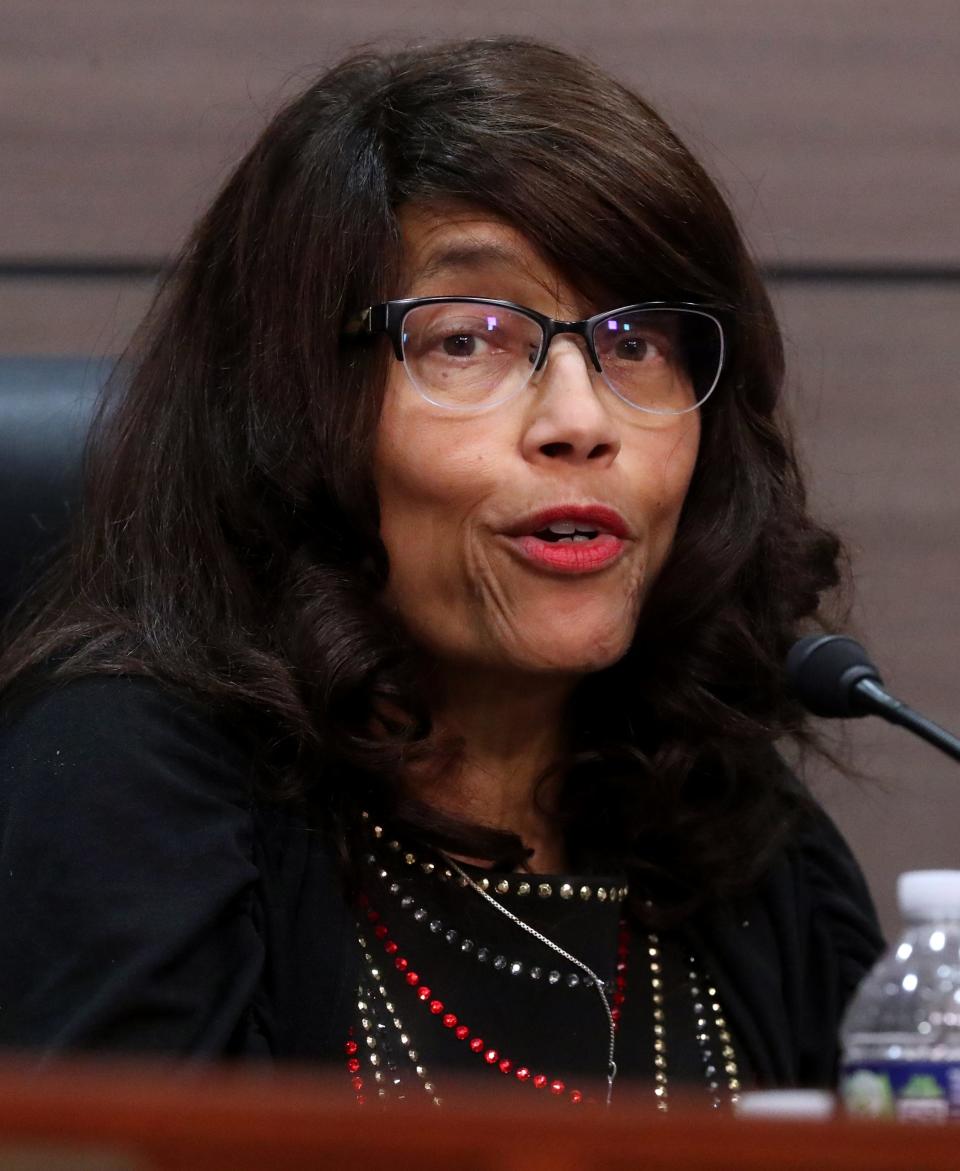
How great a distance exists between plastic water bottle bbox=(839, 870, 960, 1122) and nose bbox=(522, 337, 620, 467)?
0.37 metres

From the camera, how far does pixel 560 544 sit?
3.62 ft

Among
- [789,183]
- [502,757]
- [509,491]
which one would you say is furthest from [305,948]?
[789,183]

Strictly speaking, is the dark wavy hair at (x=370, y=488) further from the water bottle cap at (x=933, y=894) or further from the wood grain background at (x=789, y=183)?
the wood grain background at (x=789, y=183)

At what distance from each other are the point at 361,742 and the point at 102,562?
0.80ft

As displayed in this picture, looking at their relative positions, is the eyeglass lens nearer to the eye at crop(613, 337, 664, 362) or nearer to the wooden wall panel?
the eye at crop(613, 337, 664, 362)

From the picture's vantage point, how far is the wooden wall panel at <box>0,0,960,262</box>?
1828 millimetres

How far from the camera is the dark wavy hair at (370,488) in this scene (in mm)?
1097

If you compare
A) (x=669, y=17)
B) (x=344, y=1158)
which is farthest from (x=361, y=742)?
(x=669, y=17)

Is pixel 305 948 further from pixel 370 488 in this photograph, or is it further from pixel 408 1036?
pixel 370 488

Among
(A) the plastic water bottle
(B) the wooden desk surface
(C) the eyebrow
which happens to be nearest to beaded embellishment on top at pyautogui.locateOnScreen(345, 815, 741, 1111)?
(A) the plastic water bottle

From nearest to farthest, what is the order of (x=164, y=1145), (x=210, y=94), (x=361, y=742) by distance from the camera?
(x=164, y=1145), (x=361, y=742), (x=210, y=94)

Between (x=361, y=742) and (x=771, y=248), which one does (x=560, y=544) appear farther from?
(x=771, y=248)

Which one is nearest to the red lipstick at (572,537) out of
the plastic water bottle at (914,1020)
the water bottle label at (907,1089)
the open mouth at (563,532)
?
the open mouth at (563,532)

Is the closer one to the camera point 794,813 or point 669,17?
point 794,813
